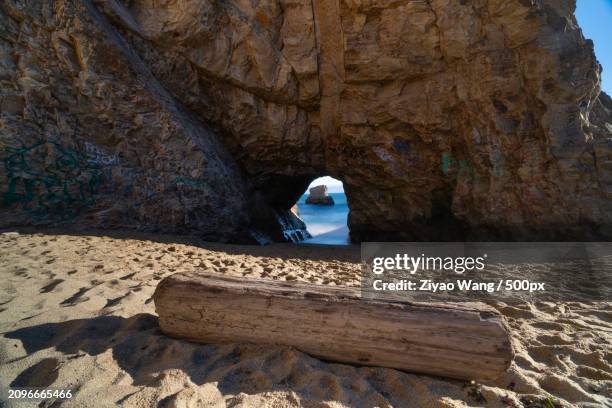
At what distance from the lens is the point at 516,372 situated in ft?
6.18

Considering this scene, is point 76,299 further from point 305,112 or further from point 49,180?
point 305,112

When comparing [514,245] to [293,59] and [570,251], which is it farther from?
[293,59]

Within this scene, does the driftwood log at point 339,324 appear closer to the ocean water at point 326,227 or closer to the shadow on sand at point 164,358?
the shadow on sand at point 164,358

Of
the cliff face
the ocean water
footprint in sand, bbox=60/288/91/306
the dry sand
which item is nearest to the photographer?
the dry sand

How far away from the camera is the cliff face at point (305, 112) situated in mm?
5820

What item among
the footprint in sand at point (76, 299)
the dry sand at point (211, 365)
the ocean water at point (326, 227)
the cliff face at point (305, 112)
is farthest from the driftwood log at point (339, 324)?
the ocean water at point (326, 227)

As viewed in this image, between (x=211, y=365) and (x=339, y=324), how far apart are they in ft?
2.95

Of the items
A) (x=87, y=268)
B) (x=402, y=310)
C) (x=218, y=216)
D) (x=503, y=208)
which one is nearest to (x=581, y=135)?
(x=503, y=208)

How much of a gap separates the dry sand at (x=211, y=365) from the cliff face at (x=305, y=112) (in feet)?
13.3

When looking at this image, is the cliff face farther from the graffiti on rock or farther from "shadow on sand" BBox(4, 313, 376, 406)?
"shadow on sand" BBox(4, 313, 376, 406)

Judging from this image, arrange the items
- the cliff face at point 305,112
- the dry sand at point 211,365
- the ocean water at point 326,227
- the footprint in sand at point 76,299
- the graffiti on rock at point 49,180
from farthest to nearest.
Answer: the ocean water at point 326,227
the cliff face at point 305,112
the graffiti on rock at point 49,180
the footprint in sand at point 76,299
the dry sand at point 211,365

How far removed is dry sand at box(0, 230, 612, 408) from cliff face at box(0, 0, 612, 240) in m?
4.07

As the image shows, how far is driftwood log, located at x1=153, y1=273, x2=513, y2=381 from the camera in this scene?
1.80m

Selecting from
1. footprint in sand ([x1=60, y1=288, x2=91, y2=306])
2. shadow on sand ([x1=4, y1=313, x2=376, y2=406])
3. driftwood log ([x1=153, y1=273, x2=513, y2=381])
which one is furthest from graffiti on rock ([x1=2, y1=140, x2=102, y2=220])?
driftwood log ([x1=153, y1=273, x2=513, y2=381])
